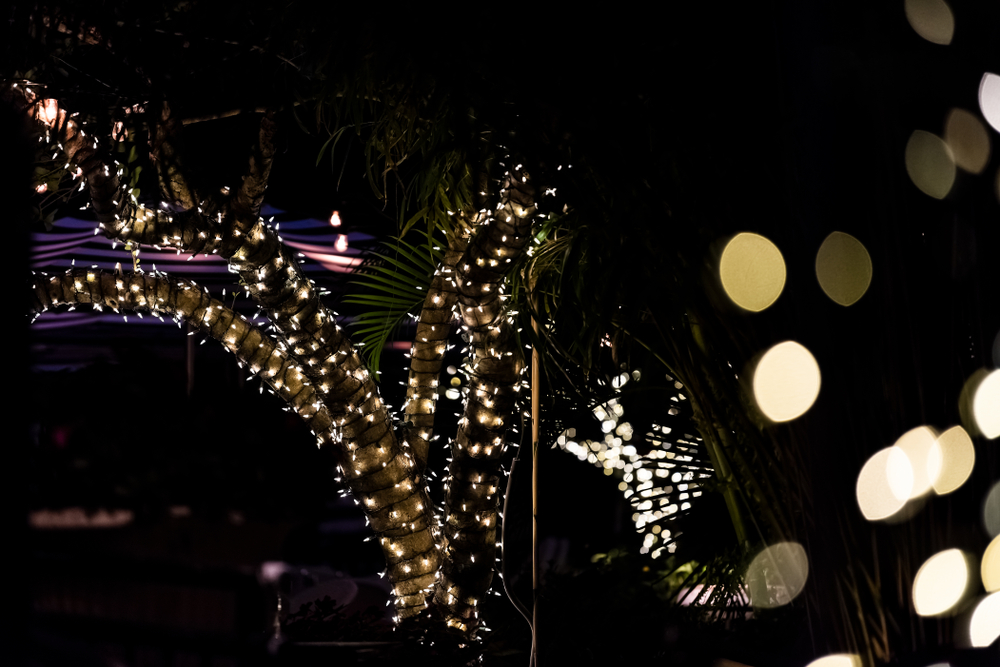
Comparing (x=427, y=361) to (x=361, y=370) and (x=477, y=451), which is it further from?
(x=477, y=451)

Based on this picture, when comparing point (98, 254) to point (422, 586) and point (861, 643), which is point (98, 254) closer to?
point (422, 586)

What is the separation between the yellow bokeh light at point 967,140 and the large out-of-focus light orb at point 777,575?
2.02 ft

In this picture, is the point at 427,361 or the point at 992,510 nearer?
the point at 992,510

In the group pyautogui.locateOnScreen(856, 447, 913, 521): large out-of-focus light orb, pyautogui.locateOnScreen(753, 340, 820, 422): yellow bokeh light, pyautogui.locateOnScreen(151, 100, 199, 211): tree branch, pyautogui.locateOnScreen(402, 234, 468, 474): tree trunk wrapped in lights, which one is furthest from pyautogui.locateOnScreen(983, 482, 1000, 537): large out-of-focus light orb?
pyautogui.locateOnScreen(151, 100, 199, 211): tree branch

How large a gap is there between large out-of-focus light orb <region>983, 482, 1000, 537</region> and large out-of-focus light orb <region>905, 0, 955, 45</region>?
2.10 ft

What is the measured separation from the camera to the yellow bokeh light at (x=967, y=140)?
1.17 m

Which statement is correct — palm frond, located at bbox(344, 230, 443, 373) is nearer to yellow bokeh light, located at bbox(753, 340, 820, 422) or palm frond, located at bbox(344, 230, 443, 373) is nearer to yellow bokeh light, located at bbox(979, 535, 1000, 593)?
yellow bokeh light, located at bbox(753, 340, 820, 422)

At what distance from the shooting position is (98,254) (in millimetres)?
4598

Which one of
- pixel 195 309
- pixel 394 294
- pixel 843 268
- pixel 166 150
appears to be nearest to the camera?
pixel 843 268

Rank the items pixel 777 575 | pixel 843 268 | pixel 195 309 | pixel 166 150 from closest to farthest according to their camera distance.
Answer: pixel 843 268
pixel 166 150
pixel 777 575
pixel 195 309

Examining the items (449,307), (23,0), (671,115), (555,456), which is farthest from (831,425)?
(555,456)

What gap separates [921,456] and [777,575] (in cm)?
68

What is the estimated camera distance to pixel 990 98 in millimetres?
1188

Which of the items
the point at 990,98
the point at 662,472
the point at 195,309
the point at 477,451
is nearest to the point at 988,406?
the point at 990,98
